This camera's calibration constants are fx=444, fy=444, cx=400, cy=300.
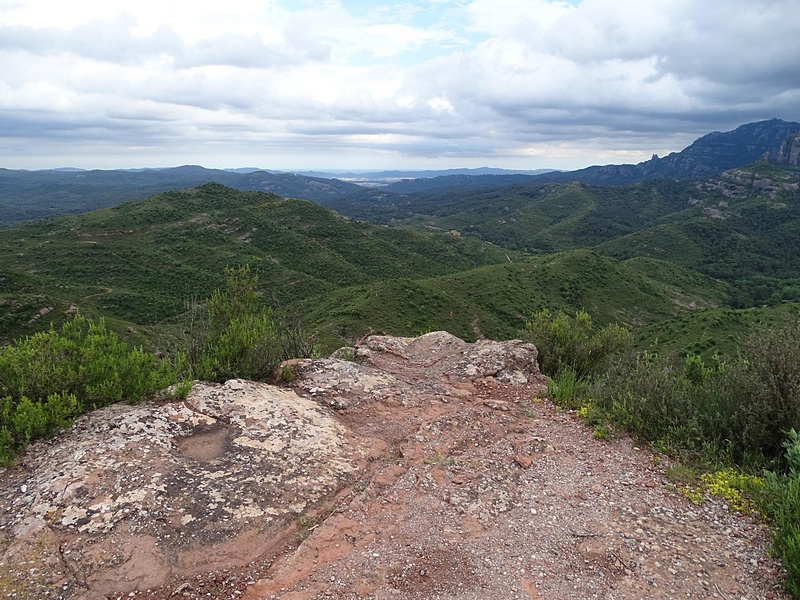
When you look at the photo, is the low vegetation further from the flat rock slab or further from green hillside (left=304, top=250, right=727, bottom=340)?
green hillside (left=304, top=250, right=727, bottom=340)

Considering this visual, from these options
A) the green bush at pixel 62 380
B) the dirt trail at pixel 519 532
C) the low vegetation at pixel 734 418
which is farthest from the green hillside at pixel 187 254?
the low vegetation at pixel 734 418

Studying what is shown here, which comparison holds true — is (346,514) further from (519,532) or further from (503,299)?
(503,299)

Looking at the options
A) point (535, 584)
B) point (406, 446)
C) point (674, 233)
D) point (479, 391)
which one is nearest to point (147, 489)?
point (406, 446)

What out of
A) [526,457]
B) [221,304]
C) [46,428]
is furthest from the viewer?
[221,304]

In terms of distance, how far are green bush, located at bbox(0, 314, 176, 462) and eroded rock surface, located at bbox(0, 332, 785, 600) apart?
1.14 feet

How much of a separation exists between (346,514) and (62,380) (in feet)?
18.1

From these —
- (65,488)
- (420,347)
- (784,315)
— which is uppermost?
(784,315)

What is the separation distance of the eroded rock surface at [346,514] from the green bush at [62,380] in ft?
1.14

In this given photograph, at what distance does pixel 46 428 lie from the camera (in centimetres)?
688

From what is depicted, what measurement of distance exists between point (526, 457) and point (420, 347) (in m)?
7.48

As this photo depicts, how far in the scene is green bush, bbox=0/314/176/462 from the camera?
664 centimetres

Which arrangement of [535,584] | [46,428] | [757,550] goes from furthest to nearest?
1. [46,428]
2. [757,550]
3. [535,584]

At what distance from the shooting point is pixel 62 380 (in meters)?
7.59

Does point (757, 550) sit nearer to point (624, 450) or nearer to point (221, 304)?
point (624, 450)
